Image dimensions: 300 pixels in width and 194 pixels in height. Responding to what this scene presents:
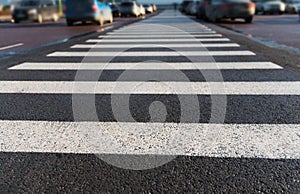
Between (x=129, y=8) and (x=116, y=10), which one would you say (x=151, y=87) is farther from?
(x=116, y=10)

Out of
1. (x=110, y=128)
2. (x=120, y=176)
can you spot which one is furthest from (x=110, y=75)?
(x=120, y=176)

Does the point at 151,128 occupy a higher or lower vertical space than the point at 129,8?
lower

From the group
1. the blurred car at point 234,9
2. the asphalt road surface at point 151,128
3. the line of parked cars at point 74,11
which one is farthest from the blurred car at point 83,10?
the asphalt road surface at point 151,128

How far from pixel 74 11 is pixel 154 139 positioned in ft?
48.1

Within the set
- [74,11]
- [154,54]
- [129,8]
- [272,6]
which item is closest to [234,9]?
[74,11]

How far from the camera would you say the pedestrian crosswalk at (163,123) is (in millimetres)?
2451

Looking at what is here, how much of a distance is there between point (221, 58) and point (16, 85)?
396cm

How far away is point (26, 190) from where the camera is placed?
1.89 m

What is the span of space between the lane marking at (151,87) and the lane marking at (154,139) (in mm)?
1009

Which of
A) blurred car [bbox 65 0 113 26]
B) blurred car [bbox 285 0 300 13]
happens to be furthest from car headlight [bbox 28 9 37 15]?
blurred car [bbox 285 0 300 13]

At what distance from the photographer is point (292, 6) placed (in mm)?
28156

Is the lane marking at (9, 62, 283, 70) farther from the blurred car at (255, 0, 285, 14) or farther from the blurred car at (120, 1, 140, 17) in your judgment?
the blurred car at (255, 0, 285, 14)

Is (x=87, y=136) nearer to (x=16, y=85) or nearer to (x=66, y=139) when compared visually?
(x=66, y=139)

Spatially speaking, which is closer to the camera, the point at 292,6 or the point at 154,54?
the point at 154,54
